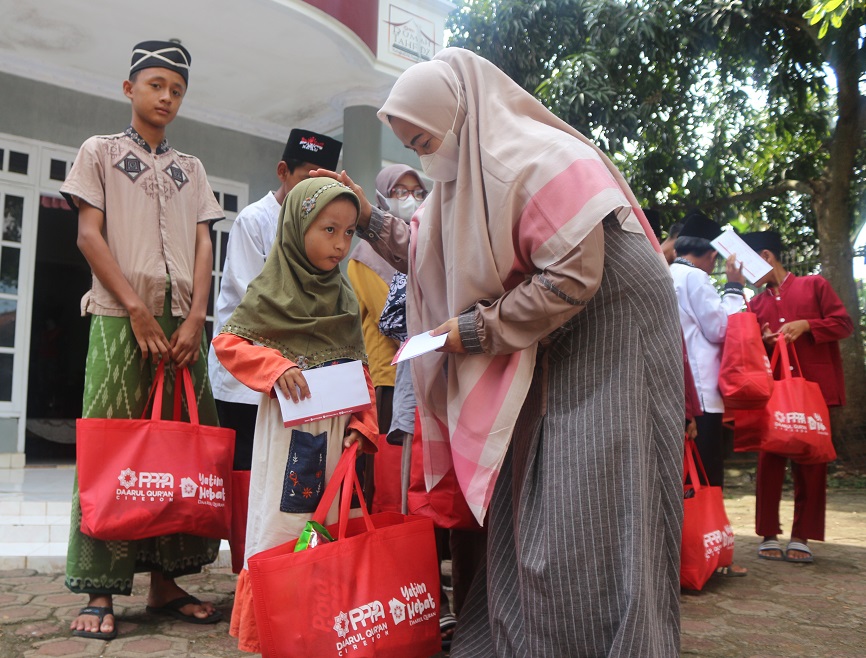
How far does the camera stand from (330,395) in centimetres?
233

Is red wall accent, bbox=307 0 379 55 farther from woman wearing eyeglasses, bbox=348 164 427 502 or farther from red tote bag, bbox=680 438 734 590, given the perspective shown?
red tote bag, bbox=680 438 734 590

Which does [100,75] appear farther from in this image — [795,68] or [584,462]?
[795,68]

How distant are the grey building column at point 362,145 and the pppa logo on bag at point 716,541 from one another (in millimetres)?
3920

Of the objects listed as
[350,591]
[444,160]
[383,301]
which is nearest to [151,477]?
[350,591]

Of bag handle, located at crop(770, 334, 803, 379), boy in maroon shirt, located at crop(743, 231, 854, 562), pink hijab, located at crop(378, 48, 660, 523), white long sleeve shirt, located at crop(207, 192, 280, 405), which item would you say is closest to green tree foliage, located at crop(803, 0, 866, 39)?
boy in maroon shirt, located at crop(743, 231, 854, 562)

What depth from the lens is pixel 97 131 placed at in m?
6.46

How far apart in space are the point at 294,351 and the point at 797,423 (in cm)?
283

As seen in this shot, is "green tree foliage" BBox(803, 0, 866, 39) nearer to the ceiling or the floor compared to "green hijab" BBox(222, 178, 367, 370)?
nearer to the ceiling

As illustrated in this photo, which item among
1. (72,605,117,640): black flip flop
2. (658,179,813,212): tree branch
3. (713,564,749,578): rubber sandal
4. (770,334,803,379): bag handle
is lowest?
(713,564,749,578): rubber sandal

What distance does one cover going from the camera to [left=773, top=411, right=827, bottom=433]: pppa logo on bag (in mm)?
4051

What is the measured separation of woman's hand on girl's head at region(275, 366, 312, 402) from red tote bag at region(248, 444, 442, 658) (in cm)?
22

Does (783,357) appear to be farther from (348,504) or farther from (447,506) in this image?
(348,504)

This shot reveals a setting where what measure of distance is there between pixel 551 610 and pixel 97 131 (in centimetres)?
593

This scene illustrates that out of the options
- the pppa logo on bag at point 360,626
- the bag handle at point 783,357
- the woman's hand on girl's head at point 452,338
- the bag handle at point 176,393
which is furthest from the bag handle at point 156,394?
the bag handle at point 783,357
